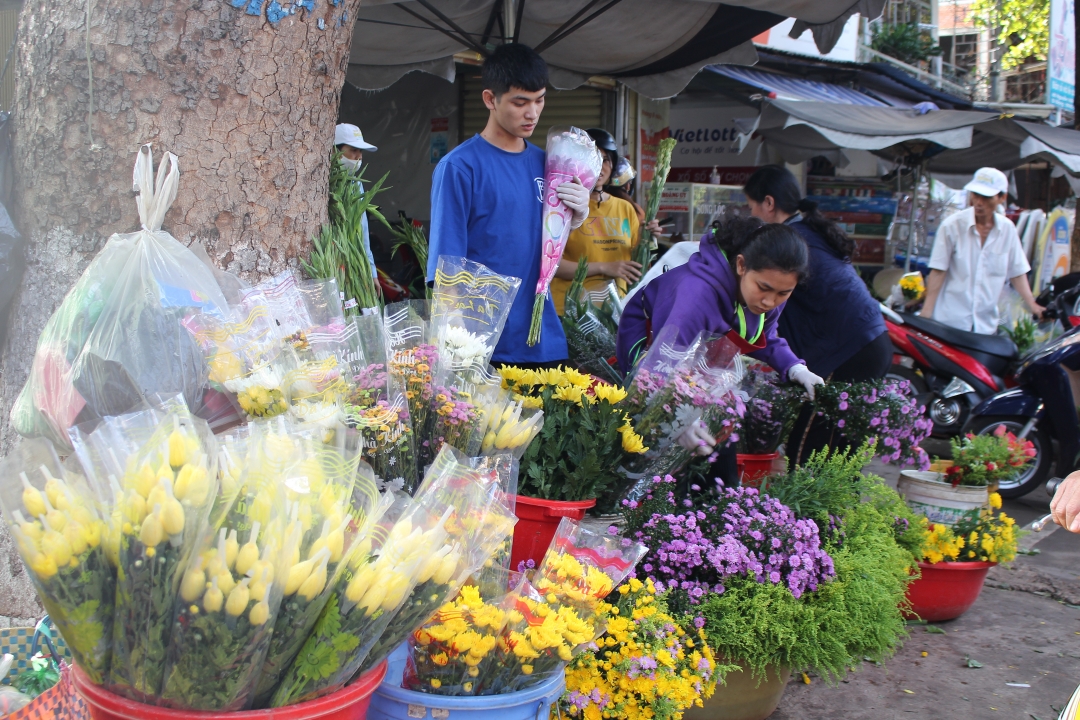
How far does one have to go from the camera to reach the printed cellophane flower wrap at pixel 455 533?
1419 millimetres

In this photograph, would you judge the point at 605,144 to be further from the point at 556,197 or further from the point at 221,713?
→ the point at 221,713

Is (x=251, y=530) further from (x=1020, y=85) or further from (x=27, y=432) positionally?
(x=1020, y=85)

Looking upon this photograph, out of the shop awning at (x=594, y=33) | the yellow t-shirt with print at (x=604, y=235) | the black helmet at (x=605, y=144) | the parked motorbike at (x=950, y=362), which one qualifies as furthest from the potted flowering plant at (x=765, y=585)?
the parked motorbike at (x=950, y=362)

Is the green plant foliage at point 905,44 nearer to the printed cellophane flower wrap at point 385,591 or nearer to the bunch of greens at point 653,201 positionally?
the bunch of greens at point 653,201

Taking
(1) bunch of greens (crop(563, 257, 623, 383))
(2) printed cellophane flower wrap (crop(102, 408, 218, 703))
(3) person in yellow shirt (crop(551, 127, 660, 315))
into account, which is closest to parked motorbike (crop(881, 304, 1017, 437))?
(3) person in yellow shirt (crop(551, 127, 660, 315))

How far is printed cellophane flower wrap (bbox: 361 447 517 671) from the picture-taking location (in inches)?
55.9

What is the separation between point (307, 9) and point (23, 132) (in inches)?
31.5

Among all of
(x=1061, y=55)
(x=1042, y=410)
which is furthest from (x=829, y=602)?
(x=1061, y=55)

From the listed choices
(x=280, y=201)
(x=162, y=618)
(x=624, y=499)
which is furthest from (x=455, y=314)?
(x=162, y=618)

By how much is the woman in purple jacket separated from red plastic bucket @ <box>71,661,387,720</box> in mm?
1660

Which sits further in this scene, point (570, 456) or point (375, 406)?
point (570, 456)

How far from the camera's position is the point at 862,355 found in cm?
383

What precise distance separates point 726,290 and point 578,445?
2.99ft

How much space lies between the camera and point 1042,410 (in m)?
5.38
